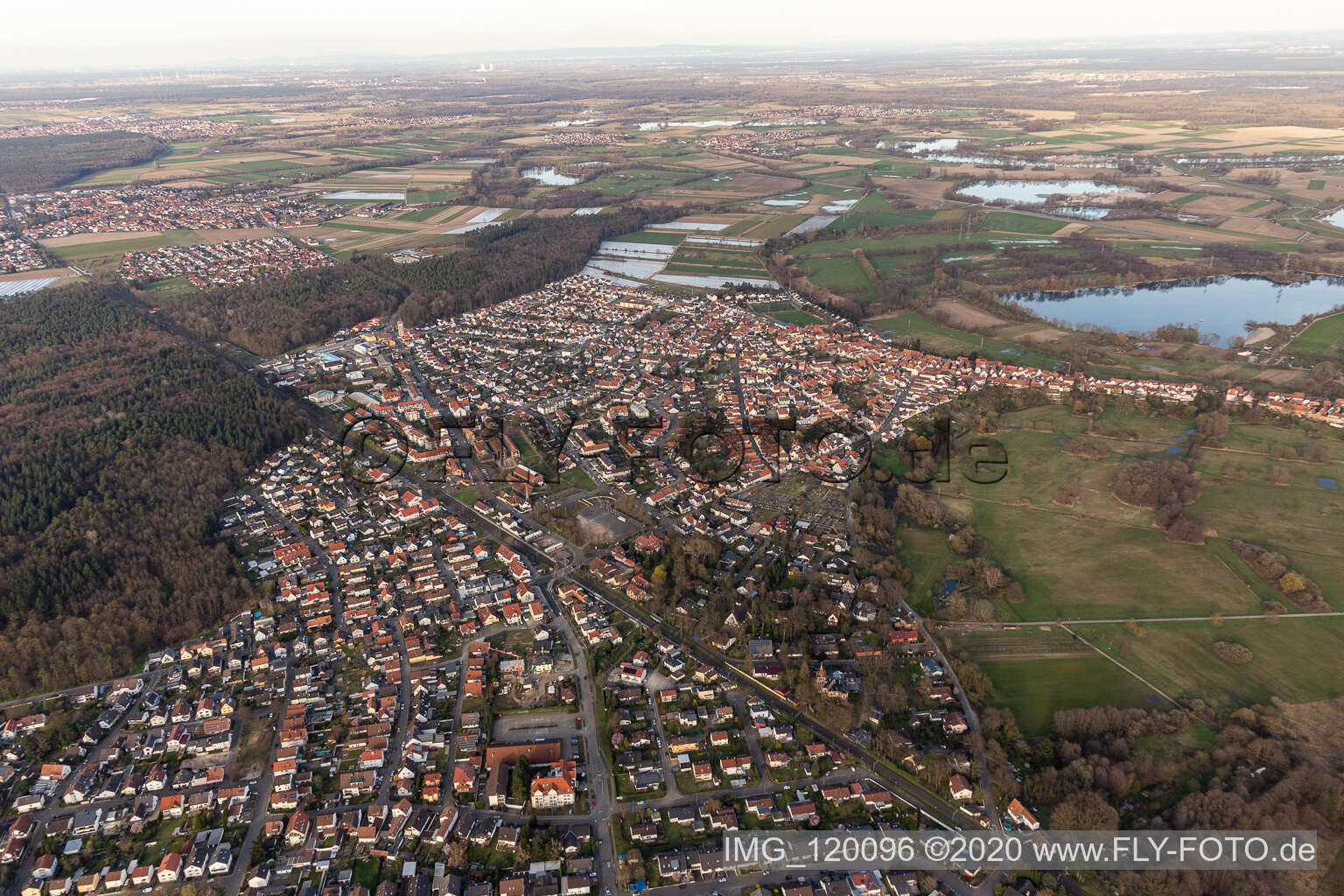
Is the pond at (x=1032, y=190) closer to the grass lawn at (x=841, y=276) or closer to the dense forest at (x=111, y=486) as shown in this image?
the grass lawn at (x=841, y=276)

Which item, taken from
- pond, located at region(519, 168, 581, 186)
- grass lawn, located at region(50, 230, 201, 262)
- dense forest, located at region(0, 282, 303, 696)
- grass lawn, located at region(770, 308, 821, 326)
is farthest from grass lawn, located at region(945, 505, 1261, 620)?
pond, located at region(519, 168, 581, 186)

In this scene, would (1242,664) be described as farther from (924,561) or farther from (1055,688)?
(924,561)

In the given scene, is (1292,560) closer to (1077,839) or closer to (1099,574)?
(1099,574)

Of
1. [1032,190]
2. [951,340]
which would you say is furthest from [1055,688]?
[1032,190]

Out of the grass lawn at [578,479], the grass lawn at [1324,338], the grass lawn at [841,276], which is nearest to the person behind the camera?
the grass lawn at [578,479]

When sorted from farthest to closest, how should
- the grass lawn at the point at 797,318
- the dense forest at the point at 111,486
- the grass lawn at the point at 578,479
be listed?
the grass lawn at the point at 797,318, the grass lawn at the point at 578,479, the dense forest at the point at 111,486

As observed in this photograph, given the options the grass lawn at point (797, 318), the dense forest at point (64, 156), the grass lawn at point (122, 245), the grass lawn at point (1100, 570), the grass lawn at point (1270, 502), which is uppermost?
the dense forest at point (64, 156)

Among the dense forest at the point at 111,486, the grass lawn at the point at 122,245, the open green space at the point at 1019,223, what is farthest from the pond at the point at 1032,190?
the grass lawn at the point at 122,245
